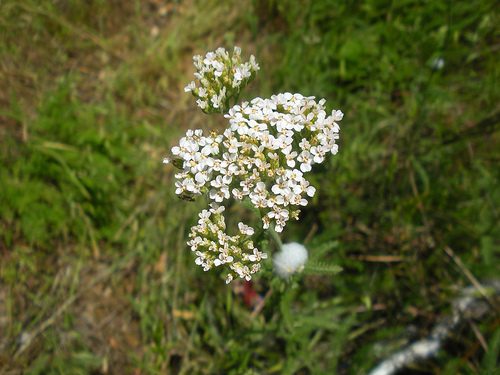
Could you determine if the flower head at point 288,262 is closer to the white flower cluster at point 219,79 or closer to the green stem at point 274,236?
the green stem at point 274,236

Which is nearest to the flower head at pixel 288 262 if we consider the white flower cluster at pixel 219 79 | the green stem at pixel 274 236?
the green stem at pixel 274 236

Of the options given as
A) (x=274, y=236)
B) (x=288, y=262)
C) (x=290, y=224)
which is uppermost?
(x=290, y=224)

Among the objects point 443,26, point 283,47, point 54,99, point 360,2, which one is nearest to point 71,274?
point 54,99

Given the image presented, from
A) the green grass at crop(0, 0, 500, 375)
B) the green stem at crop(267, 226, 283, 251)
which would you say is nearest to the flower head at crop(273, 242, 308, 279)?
the green stem at crop(267, 226, 283, 251)

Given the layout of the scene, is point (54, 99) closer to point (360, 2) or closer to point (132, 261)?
point (132, 261)

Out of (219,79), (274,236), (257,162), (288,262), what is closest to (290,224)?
(288,262)

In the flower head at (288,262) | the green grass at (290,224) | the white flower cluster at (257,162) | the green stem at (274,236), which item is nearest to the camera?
the white flower cluster at (257,162)

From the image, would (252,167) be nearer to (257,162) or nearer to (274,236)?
(257,162)
